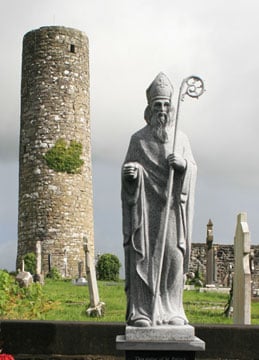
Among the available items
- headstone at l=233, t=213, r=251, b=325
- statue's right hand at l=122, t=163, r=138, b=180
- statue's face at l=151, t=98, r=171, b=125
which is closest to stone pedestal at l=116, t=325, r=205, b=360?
statue's right hand at l=122, t=163, r=138, b=180

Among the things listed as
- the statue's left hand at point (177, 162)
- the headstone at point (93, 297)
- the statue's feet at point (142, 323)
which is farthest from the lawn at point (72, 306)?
the statue's left hand at point (177, 162)

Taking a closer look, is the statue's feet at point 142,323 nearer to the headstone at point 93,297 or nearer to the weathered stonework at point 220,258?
the headstone at point 93,297

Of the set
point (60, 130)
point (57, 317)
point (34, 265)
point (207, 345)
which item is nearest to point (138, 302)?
point (207, 345)

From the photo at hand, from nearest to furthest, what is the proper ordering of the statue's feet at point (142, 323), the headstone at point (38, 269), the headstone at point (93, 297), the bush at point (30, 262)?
the statue's feet at point (142, 323) < the headstone at point (93, 297) < the headstone at point (38, 269) < the bush at point (30, 262)

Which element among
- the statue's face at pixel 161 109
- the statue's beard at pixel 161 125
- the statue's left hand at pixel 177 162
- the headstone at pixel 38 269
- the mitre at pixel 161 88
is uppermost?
the mitre at pixel 161 88

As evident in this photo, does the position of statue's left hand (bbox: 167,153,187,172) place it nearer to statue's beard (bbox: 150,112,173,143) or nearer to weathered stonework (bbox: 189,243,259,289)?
statue's beard (bbox: 150,112,173,143)

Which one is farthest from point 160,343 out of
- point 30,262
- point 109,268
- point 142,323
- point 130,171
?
point 109,268

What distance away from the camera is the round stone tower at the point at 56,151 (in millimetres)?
32750

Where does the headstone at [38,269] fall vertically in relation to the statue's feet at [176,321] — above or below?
above

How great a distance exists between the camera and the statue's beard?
281 inches

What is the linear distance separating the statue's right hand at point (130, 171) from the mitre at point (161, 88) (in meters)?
0.61

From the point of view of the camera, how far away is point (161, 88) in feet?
23.4

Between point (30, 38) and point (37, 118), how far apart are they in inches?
136

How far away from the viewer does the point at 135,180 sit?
700 centimetres
